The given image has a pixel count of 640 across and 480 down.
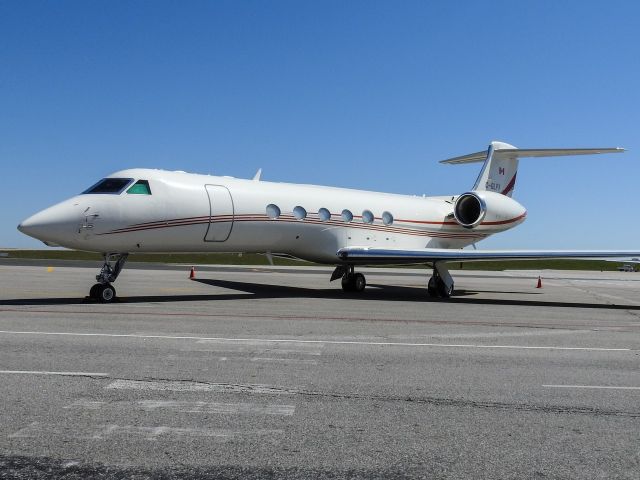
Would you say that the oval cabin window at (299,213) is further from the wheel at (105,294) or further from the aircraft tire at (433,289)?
the wheel at (105,294)

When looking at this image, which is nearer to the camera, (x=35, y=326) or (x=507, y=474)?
(x=507, y=474)

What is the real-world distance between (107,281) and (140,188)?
2.28 meters

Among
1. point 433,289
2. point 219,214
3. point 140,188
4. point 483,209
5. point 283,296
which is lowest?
point 283,296

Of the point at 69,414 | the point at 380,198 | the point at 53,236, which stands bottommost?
the point at 69,414

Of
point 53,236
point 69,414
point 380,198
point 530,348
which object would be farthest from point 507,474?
point 380,198

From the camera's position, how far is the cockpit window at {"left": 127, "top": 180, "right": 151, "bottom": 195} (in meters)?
14.8

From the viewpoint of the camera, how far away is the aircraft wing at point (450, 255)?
55.8 ft

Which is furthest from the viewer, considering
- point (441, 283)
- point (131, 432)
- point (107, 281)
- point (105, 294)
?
point (441, 283)

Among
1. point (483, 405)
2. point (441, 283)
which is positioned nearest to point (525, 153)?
point (441, 283)

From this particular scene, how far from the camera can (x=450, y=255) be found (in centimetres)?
1817

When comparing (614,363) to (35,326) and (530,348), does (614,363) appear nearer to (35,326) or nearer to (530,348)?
(530,348)

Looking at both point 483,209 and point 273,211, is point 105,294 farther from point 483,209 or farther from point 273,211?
point 483,209

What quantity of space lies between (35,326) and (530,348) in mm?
7412

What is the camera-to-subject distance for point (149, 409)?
5203 mm
